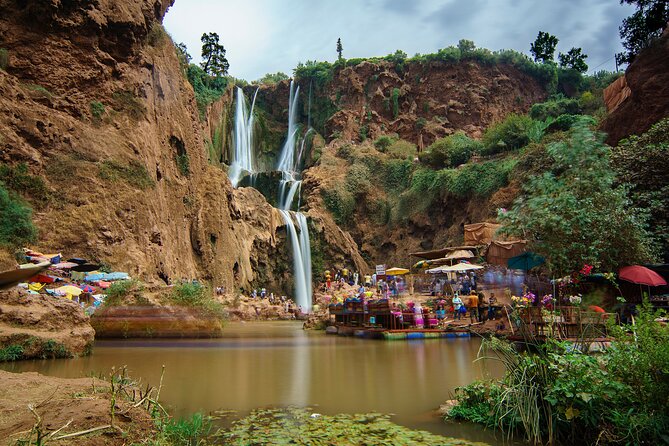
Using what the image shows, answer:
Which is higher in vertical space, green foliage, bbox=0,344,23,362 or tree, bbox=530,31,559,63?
tree, bbox=530,31,559,63

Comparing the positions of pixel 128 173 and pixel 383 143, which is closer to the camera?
pixel 128 173

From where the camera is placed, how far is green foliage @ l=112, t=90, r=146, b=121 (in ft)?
89.3

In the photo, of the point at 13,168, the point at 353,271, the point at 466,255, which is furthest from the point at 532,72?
the point at 13,168

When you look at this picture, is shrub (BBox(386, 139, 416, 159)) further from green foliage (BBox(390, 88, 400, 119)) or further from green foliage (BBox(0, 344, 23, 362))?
green foliage (BBox(0, 344, 23, 362))

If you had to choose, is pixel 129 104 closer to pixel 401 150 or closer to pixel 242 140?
pixel 242 140

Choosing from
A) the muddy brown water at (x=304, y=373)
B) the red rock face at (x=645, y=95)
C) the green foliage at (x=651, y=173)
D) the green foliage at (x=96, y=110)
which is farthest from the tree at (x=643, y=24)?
the green foliage at (x=96, y=110)

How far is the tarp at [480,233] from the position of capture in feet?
102

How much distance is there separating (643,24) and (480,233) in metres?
16.2

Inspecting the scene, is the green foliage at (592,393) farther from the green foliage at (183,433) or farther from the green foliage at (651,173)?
the green foliage at (651,173)

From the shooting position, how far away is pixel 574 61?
61969 mm

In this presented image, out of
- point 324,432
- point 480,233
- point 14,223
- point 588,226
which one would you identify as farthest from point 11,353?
point 480,233

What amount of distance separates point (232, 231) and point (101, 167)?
42.2 ft

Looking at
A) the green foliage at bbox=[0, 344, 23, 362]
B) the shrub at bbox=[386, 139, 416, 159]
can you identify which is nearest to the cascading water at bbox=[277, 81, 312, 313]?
the shrub at bbox=[386, 139, 416, 159]

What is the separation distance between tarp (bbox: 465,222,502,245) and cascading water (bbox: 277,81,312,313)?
45.3 feet
